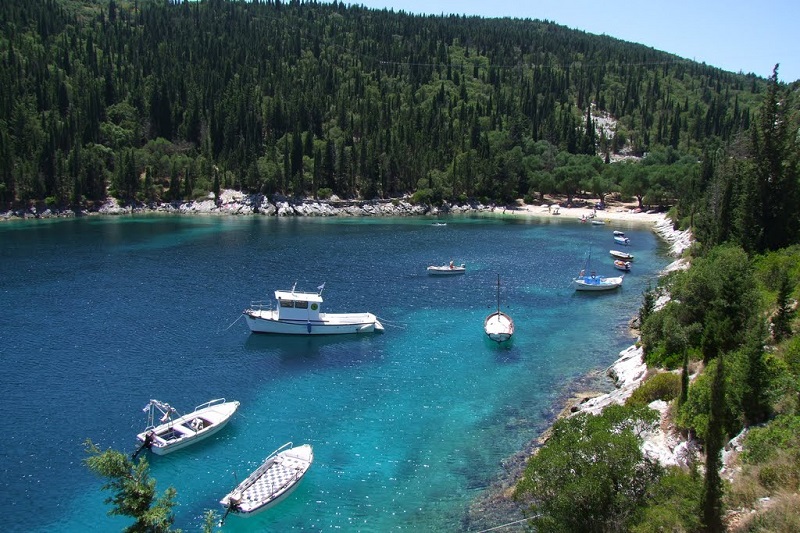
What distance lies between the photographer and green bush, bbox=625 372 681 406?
3912 cm

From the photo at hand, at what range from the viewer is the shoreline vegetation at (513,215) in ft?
109

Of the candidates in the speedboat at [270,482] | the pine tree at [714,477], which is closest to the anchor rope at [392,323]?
the speedboat at [270,482]

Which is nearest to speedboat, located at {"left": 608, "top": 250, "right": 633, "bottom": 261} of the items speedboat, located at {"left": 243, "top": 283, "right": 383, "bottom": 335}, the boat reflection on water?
speedboat, located at {"left": 243, "top": 283, "right": 383, "bottom": 335}

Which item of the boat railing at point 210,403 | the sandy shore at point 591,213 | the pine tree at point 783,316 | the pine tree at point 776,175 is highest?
the pine tree at point 776,175

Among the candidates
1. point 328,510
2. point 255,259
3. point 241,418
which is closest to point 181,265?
point 255,259

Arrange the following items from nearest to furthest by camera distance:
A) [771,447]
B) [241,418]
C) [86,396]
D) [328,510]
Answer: [771,447], [328,510], [241,418], [86,396]

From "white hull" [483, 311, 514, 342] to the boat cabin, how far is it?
60.8 feet

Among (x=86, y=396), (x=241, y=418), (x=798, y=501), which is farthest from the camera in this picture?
(x=86, y=396)

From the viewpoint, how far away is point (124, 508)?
20141mm

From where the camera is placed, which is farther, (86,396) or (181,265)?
(181,265)

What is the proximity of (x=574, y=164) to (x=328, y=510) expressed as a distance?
578ft

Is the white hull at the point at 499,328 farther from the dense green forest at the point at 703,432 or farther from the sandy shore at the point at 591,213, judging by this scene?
the sandy shore at the point at 591,213

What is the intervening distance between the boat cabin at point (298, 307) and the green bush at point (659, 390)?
3607cm

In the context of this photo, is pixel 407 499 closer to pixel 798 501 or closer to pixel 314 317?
pixel 798 501
